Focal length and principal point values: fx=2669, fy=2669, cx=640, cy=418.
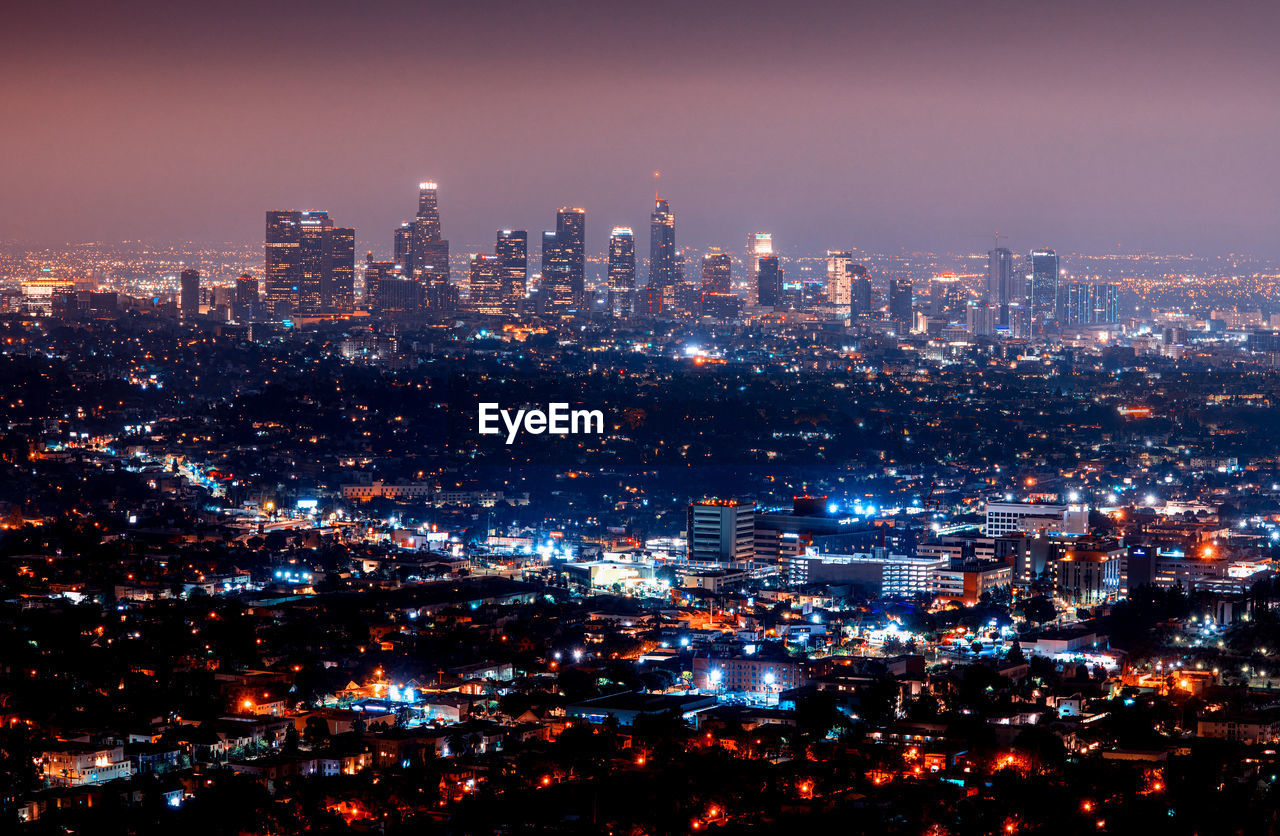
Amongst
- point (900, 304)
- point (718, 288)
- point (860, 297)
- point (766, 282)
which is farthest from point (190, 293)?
point (900, 304)

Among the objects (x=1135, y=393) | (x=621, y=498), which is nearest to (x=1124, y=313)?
(x=1135, y=393)

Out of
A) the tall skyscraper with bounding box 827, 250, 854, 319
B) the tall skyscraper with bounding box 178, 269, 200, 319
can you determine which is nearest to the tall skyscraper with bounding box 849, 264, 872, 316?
the tall skyscraper with bounding box 827, 250, 854, 319

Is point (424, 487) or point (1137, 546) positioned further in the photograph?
point (424, 487)

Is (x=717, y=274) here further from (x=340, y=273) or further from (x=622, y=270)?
(x=340, y=273)

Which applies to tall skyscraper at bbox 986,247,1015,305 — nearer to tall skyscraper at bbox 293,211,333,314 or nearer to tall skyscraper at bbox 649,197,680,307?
tall skyscraper at bbox 649,197,680,307

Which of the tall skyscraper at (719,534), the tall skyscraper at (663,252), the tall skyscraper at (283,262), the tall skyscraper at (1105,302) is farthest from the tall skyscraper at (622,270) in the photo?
the tall skyscraper at (719,534)

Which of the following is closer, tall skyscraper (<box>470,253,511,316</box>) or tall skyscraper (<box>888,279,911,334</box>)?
tall skyscraper (<box>470,253,511,316</box>)

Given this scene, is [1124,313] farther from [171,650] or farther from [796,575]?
[171,650]
